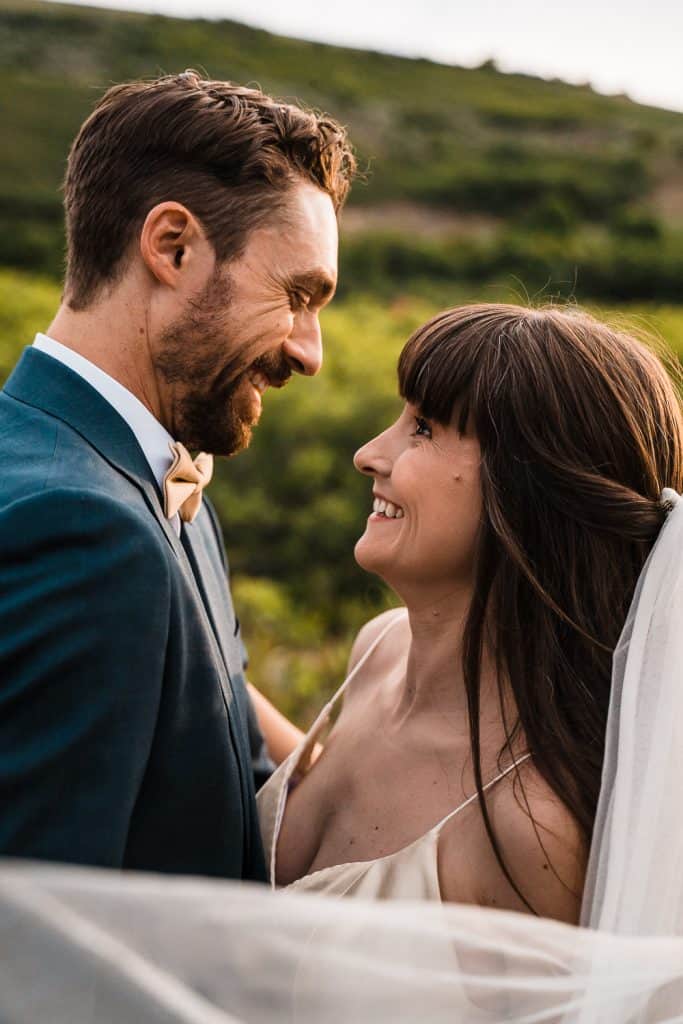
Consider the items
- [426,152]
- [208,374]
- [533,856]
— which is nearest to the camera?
[533,856]

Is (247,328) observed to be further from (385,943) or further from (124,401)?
(385,943)

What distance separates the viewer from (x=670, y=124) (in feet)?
45.0

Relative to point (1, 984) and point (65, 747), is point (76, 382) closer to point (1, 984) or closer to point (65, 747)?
point (65, 747)

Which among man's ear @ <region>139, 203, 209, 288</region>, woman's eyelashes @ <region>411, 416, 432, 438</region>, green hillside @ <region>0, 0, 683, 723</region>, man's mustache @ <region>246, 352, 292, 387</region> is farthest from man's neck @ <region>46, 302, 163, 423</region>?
green hillside @ <region>0, 0, 683, 723</region>

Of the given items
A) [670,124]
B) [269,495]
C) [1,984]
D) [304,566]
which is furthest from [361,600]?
[670,124]

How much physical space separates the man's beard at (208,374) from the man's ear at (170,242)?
0.25 ft

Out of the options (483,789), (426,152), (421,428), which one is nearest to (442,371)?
(421,428)

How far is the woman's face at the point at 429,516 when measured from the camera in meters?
2.57

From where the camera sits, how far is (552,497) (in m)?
2.52

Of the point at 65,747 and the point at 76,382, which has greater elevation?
the point at 76,382

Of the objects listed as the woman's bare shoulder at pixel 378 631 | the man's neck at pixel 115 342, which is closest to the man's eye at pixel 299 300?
the man's neck at pixel 115 342

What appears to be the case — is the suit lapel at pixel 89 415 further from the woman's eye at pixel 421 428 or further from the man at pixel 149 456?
the woman's eye at pixel 421 428

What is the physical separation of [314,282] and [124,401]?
618mm

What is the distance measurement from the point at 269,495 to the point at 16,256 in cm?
453
